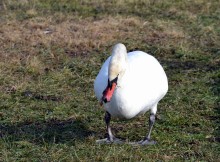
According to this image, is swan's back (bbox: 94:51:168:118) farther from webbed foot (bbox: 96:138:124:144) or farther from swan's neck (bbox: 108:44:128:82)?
webbed foot (bbox: 96:138:124:144)

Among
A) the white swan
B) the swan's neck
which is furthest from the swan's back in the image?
the swan's neck

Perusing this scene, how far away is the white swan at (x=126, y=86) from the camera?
495cm

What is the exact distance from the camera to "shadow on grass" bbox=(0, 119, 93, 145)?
5824mm

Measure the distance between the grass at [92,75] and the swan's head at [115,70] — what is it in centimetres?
62

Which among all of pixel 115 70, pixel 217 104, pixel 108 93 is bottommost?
pixel 217 104

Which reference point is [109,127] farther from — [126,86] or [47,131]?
[126,86]

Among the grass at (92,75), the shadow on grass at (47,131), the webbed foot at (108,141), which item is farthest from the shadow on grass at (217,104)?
the shadow on grass at (47,131)

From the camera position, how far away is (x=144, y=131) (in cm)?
620

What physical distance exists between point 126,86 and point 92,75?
3301 millimetres

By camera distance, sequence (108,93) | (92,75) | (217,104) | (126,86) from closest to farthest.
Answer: (108,93), (126,86), (217,104), (92,75)

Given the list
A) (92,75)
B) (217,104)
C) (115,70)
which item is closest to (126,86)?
(115,70)

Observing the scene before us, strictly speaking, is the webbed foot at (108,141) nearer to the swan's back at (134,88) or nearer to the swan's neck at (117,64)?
the swan's back at (134,88)

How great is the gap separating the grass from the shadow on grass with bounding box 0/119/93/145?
1 centimetres

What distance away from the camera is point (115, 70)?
4.95 metres
